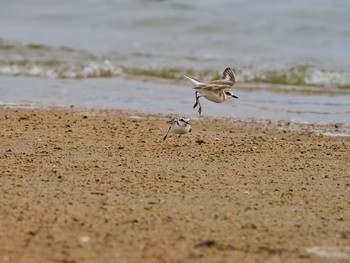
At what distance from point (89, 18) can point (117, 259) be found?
57.4ft

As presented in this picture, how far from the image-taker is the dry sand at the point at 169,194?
5609 millimetres

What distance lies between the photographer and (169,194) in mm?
6918

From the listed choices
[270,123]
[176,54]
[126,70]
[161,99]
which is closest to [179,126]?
[270,123]

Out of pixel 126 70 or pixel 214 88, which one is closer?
pixel 214 88

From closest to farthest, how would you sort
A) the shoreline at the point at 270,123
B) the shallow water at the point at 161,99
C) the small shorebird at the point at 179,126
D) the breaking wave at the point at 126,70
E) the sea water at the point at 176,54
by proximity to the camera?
1. the small shorebird at the point at 179,126
2. the shoreline at the point at 270,123
3. the shallow water at the point at 161,99
4. the sea water at the point at 176,54
5. the breaking wave at the point at 126,70

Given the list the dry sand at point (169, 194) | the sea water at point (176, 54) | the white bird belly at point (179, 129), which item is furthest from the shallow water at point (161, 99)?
the white bird belly at point (179, 129)

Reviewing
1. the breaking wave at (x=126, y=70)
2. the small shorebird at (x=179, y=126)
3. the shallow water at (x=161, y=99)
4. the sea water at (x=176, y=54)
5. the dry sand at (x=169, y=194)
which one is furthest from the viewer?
the breaking wave at (x=126, y=70)

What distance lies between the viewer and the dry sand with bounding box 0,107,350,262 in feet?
18.4

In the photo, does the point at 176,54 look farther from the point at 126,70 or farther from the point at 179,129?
the point at 179,129

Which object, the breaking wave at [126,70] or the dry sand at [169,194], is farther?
the breaking wave at [126,70]

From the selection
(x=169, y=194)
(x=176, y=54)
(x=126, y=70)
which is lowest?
(x=169, y=194)

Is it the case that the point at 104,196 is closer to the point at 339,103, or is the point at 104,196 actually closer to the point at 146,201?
the point at 146,201

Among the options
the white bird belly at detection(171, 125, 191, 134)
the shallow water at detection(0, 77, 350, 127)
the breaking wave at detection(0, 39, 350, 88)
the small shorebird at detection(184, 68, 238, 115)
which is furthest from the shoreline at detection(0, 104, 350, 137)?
the breaking wave at detection(0, 39, 350, 88)

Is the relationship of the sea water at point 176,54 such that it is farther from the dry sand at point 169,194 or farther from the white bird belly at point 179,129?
the dry sand at point 169,194
